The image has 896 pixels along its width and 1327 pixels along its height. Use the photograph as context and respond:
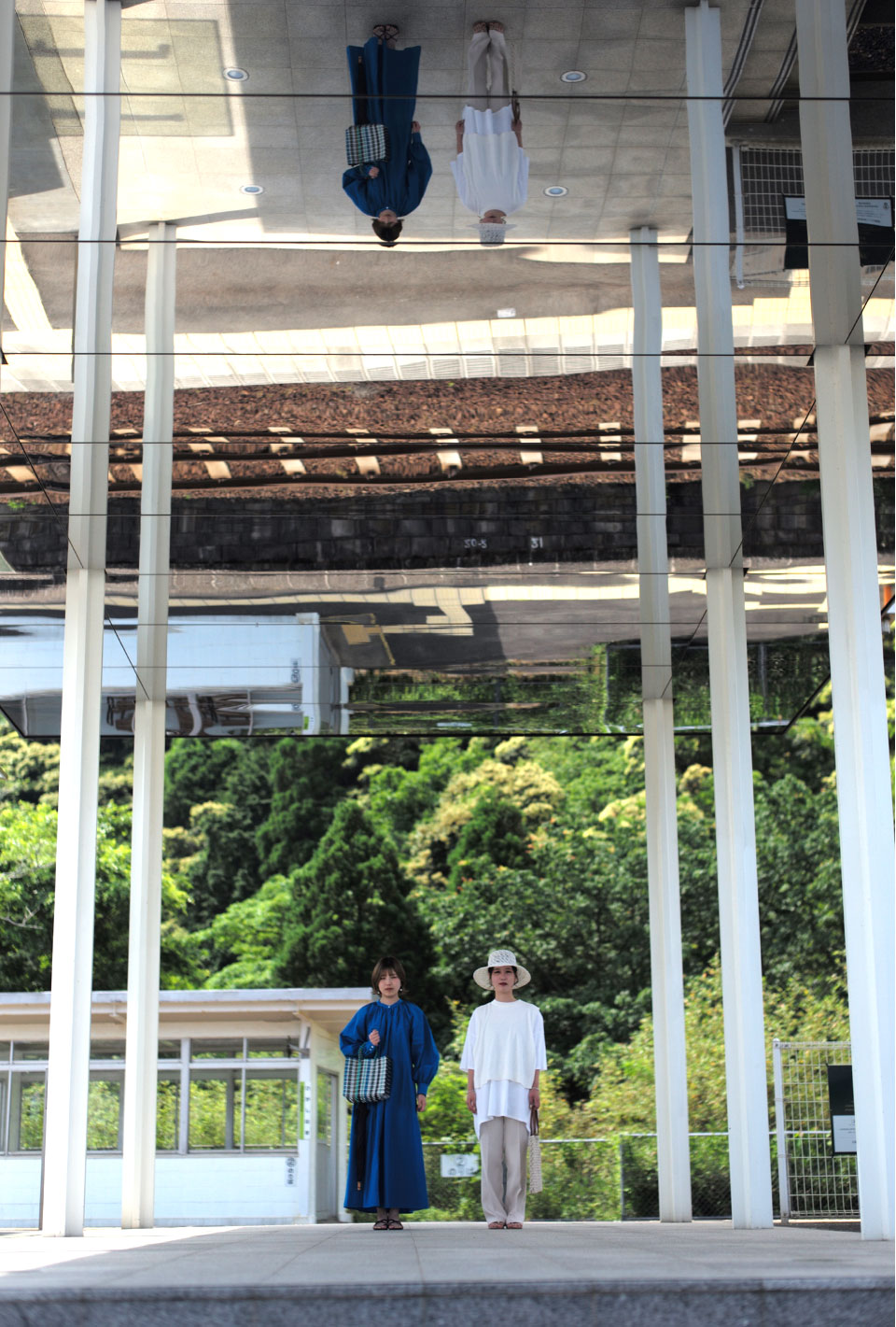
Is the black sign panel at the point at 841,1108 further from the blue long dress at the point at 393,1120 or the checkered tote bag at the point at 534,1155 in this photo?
the blue long dress at the point at 393,1120

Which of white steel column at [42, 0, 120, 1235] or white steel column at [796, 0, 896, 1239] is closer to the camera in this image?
white steel column at [796, 0, 896, 1239]

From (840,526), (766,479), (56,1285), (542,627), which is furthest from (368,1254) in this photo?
(542,627)

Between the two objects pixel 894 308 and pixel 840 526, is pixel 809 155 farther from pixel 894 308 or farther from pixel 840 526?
pixel 840 526

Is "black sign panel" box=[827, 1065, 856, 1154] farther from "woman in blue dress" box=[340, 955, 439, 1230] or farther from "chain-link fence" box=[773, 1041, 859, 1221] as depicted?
"chain-link fence" box=[773, 1041, 859, 1221]

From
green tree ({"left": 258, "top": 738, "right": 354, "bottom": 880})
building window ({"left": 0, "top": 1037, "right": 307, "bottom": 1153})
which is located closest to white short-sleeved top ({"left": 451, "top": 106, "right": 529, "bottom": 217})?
building window ({"left": 0, "top": 1037, "right": 307, "bottom": 1153})

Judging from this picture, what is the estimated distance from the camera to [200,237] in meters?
7.77

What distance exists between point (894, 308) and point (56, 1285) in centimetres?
498

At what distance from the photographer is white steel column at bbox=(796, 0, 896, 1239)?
222 inches

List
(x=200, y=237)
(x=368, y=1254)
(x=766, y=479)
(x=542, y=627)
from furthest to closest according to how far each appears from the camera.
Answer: (x=542, y=627) < (x=766, y=479) < (x=200, y=237) < (x=368, y=1254)

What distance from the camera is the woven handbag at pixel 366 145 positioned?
7234 millimetres

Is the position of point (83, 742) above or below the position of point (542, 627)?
below

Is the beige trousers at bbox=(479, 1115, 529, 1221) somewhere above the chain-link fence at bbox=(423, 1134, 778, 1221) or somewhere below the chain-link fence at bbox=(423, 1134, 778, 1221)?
above

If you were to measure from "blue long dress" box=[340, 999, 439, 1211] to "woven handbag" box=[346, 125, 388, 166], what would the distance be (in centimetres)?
420

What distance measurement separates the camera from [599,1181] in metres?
19.8
